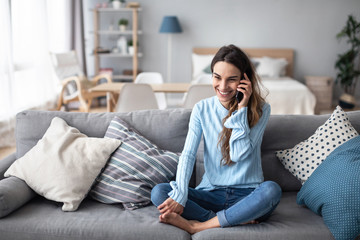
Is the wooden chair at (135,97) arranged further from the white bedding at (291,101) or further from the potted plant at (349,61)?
the potted plant at (349,61)

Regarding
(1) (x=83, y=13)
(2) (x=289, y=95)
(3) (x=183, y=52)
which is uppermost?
(1) (x=83, y=13)

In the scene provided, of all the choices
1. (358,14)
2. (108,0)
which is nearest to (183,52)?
(108,0)

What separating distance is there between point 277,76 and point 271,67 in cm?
17

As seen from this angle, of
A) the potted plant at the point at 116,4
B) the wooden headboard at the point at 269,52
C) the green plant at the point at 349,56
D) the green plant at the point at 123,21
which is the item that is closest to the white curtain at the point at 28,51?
the potted plant at the point at 116,4

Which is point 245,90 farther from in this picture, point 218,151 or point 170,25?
point 170,25

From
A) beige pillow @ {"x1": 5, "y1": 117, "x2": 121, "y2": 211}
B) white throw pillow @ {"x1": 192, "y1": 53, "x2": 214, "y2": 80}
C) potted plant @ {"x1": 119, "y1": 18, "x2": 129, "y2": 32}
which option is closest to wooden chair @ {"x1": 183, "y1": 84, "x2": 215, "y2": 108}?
beige pillow @ {"x1": 5, "y1": 117, "x2": 121, "y2": 211}

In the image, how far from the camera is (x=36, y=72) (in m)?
4.98

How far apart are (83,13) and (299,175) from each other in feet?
17.3

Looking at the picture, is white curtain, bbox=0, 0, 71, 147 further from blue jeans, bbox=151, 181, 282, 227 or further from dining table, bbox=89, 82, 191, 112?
→ blue jeans, bbox=151, 181, 282, 227

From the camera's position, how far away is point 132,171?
6.04 feet

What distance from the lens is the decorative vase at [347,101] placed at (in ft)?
20.0

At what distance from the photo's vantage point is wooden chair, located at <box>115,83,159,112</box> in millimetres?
3512

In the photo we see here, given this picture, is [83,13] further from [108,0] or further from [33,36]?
[33,36]

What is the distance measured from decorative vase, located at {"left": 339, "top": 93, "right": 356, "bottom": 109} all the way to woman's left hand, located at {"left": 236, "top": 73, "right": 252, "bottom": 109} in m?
4.92
